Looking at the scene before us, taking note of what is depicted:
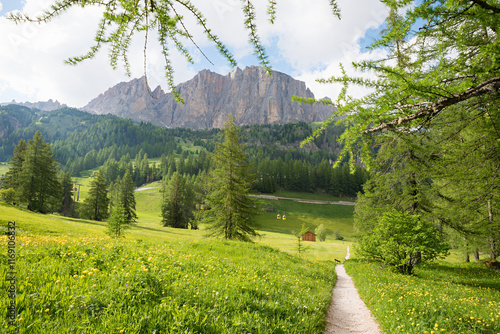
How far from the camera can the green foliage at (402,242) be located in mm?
12008

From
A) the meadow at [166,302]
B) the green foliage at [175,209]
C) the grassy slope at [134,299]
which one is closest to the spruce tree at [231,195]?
the meadow at [166,302]

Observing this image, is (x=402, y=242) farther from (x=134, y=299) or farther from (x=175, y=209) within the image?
(x=175, y=209)

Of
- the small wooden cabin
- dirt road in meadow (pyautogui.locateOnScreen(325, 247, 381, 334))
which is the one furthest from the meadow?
the small wooden cabin

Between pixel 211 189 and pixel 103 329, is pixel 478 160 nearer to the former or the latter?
pixel 103 329

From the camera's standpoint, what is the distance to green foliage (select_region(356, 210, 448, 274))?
473 inches

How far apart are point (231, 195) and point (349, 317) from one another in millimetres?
15646

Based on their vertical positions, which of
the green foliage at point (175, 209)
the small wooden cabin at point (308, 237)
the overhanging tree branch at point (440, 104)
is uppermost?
the overhanging tree branch at point (440, 104)

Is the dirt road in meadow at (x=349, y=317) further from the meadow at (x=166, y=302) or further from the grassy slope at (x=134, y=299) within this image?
the grassy slope at (x=134, y=299)

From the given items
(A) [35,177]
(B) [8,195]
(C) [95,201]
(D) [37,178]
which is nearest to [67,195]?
(C) [95,201]

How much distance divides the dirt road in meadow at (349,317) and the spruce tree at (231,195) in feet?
42.4

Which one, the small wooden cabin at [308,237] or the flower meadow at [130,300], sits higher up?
the flower meadow at [130,300]

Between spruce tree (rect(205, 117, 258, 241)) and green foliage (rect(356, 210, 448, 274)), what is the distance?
1129 centimetres

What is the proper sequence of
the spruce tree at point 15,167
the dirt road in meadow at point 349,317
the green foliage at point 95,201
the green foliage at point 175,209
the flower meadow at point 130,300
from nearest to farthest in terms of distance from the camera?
the flower meadow at point 130,300
the dirt road in meadow at point 349,317
the spruce tree at point 15,167
the green foliage at point 95,201
the green foliage at point 175,209

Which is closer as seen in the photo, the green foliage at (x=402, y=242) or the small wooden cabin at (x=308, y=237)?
the green foliage at (x=402, y=242)
